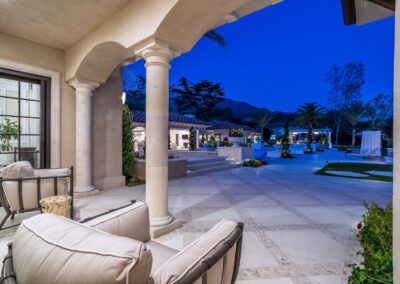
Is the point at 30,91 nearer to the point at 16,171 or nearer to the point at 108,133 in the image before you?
the point at 108,133

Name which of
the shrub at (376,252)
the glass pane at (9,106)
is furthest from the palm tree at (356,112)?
the glass pane at (9,106)

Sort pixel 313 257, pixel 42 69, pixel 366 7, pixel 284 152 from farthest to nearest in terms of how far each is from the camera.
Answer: pixel 284 152, pixel 42 69, pixel 366 7, pixel 313 257

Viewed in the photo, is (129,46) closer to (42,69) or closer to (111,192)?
(42,69)

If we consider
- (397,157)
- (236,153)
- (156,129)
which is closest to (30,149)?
(156,129)

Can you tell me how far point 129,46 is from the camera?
11.7 feet

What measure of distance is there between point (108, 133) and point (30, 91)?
2.07 metres

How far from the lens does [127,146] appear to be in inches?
283

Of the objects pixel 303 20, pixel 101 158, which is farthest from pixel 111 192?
pixel 303 20

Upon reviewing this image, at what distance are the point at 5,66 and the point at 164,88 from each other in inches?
155

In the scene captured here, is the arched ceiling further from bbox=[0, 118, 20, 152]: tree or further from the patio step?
the patio step

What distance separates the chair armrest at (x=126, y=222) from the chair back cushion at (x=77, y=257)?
26.7 inches

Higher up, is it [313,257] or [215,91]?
[215,91]

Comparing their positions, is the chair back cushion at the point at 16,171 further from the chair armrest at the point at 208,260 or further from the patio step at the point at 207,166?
the patio step at the point at 207,166

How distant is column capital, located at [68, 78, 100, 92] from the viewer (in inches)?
207
